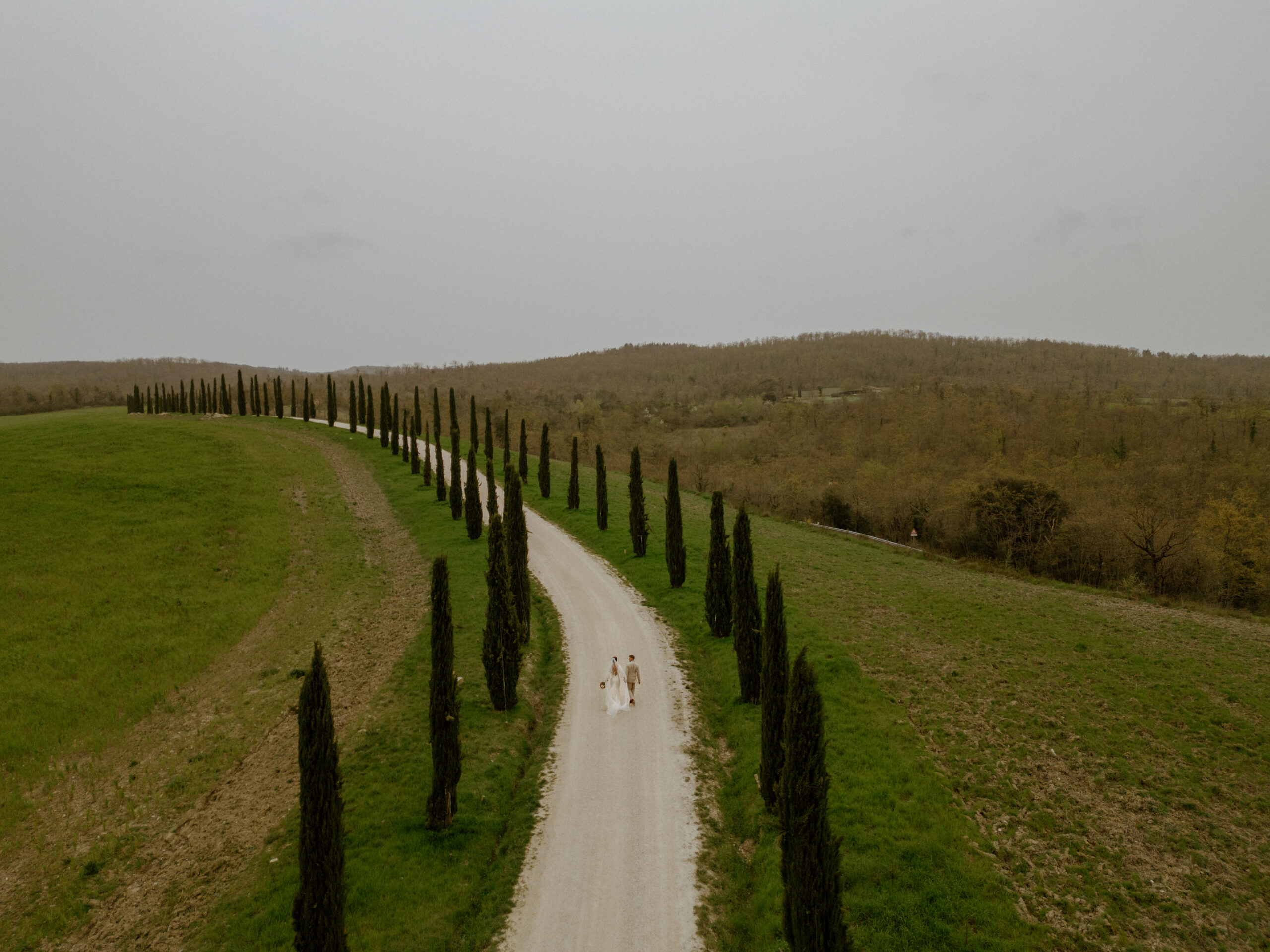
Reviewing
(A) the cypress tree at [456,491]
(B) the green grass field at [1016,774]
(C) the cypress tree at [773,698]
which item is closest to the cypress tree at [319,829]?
(B) the green grass field at [1016,774]

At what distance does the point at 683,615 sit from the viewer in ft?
76.7

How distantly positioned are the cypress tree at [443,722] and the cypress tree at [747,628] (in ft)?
26.7

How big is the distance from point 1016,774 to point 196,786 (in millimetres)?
20082

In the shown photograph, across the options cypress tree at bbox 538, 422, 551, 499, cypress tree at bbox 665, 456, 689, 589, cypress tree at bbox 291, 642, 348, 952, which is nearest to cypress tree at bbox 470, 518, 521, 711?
cypress tree at bbox 291, 642, 348, 952

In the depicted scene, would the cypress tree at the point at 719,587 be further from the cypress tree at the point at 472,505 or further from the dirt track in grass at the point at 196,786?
the cypress tree at the point at 472,505

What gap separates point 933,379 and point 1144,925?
12289cm

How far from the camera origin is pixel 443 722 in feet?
39.8

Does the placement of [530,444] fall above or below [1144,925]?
above

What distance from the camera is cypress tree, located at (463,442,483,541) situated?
1272 inches

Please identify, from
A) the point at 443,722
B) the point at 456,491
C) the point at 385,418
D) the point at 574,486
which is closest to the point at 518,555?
the point at 443,722

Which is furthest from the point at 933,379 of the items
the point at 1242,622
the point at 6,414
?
the point at 6,414

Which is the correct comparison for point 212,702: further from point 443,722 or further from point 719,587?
point 719,587

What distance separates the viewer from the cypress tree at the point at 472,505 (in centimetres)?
3231

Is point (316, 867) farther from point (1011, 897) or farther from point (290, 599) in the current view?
point (290, 599)
